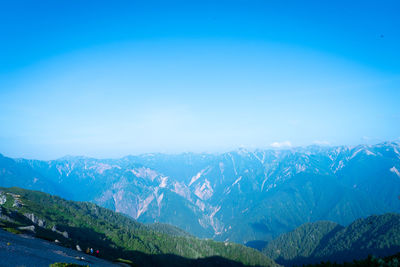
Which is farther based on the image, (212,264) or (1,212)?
(212,264)

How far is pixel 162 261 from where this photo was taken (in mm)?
180375

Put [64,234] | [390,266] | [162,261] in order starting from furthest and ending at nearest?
[162,261] → [64,234] → [390,266]

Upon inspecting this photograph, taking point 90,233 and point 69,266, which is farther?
point 90,233

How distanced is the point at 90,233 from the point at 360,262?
673 feet

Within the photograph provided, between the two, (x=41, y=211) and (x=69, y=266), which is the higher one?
(x=69, y=266)

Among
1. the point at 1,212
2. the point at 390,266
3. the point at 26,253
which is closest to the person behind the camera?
the point at 390,266

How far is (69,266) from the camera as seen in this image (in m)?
27.4

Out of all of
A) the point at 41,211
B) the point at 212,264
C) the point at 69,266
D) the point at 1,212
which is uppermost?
the point at 69,266

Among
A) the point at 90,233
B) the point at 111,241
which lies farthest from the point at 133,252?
the point at 90,233

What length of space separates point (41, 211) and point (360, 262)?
238 m

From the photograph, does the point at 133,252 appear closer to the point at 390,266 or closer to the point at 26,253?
the point at 26,253

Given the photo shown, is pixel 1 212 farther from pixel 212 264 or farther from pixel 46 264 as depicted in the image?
pixel 212 264

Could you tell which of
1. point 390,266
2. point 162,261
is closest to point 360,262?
point 390,266

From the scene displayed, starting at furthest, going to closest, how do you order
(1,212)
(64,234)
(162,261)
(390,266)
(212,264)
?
Answer: (212,264) → (162,261) → (64,234) → (1,212) → (390,266)
